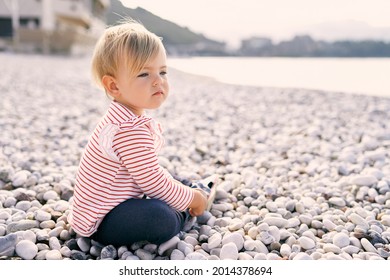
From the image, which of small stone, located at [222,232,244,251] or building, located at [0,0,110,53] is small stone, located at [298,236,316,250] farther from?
building, located at [0,0,110,53]

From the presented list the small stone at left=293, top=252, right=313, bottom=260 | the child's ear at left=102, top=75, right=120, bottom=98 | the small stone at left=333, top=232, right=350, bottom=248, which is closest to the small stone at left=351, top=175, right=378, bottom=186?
the small stone at left=333, top=232, right=350, bottom=248

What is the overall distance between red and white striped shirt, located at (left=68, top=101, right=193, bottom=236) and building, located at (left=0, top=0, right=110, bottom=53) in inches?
470

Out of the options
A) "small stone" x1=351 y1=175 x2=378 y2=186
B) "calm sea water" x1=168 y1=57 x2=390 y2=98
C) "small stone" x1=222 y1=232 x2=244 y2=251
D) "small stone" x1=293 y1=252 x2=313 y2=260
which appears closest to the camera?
"small stone" x1=293 y1=252 x2=313 y2=260

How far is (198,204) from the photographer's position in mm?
1669

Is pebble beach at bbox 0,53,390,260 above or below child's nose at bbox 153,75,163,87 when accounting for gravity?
below

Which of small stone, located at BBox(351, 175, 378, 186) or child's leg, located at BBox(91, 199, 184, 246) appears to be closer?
child's leg, located at BBox(91, 199, 184, 246)

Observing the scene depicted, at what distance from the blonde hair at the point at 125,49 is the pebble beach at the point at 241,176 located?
583 millimetres

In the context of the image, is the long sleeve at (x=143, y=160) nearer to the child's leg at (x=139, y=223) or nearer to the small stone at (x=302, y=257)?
the child's leg at (x=139, y=223)

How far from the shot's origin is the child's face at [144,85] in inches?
58.6

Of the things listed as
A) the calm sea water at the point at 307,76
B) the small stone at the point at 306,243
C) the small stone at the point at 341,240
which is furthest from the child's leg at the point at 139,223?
the calm sea water at the point at 307,76

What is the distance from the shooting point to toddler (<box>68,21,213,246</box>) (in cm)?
146

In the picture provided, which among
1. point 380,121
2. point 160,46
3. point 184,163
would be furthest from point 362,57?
point 160,46

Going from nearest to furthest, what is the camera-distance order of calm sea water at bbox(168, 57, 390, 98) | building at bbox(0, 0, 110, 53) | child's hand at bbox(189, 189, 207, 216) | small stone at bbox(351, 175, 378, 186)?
child's hand at bbox(189, 189, 207, 216)
small stone at bbox(351, 175, 378, 186)
calm sea water at bbox(168, 57, 390, 98)
building at bbox(0, 0, 110, 53)
